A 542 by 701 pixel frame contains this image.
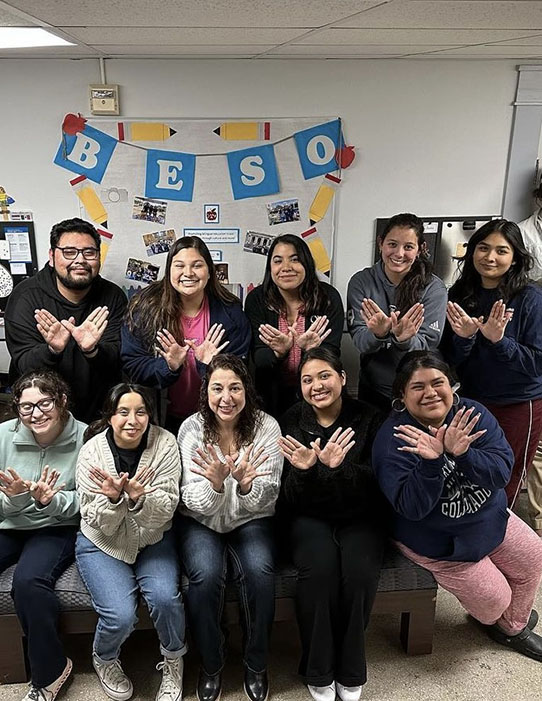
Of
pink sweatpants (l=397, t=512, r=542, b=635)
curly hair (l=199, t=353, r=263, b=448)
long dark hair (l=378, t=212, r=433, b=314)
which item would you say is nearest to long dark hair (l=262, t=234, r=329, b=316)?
long dark hair (l=378, t=212, r=433, b=314)

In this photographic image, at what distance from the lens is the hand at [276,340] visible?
2.59 meters

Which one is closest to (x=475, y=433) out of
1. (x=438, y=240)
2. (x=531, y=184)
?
(x=438, y=240)

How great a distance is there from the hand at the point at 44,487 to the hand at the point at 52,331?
52 cm

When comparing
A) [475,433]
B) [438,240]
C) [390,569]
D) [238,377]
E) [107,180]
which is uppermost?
[107,180]

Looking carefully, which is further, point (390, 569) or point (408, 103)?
point (408, 103)

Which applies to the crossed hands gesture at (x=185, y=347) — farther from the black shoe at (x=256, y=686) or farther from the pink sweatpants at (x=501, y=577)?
the black shoe at (x=256, y=686)

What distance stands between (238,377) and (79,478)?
0.65 m

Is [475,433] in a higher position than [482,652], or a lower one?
higher

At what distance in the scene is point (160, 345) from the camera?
2.47 metres

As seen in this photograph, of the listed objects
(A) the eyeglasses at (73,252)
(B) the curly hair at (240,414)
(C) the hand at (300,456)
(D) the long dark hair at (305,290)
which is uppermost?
(A) the eyeglasses at (73,252)

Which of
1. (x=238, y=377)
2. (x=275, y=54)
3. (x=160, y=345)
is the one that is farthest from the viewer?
(x=275, y=54)

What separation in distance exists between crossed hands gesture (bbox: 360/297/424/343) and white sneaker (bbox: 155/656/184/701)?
143 cm

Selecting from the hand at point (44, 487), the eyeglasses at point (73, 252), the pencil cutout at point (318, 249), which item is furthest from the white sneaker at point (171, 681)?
the pencil cutout at point (318, 249)

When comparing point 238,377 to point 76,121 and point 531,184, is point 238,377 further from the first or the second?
point 531,184
